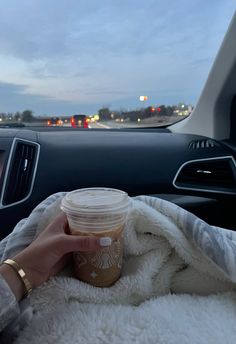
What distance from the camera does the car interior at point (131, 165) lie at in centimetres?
201

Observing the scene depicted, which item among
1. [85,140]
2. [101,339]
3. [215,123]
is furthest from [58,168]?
[101,339]

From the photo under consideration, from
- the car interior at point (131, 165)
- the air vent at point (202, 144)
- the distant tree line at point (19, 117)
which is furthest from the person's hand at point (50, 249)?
the distant tree line at point (19, 117)

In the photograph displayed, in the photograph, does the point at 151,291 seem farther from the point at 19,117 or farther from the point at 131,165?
the point at 19,117

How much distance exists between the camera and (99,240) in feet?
2.97

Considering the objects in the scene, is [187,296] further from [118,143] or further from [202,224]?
[118,143]

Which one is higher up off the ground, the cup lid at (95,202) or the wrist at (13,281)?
the cup lid at (95,202)

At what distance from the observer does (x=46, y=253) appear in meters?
0.94

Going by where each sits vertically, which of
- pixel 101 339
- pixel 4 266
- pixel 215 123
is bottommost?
pixel 101 339

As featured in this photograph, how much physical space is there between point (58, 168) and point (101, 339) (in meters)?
1.30

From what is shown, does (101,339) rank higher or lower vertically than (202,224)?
lower

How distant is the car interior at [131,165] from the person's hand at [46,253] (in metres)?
1.03

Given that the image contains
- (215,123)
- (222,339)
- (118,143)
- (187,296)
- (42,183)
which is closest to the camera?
(222,339)

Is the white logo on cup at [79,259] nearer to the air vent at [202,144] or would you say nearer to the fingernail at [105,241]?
the fingernail at [105,241]

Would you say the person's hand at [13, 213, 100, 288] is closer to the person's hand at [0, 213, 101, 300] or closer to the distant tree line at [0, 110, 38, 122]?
the person's hand at [0, 213, 101, 300]
